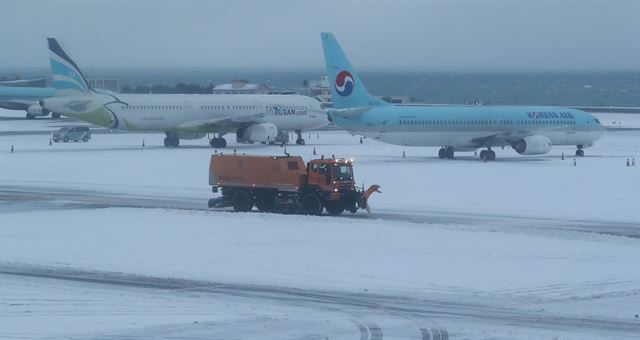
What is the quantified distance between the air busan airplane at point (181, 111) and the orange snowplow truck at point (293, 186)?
118 feet

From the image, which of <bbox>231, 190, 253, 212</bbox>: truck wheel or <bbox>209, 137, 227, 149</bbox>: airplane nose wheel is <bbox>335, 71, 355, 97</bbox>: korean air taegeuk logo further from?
<bbox>231, 190, 253, 212</bbox>: truck wheel

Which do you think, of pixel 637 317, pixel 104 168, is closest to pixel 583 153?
pixel 104 168

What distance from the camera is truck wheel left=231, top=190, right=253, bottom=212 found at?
117 feet

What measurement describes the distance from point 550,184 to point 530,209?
391 inches

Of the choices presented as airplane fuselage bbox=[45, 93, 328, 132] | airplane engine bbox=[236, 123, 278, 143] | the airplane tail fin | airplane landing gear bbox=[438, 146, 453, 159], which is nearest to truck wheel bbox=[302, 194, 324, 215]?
the airplane tail fin

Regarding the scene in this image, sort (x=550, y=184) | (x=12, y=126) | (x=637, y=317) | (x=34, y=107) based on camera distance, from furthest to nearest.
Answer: (x=34, y=107) → (x=12, y=126) → (x=550, y=184) → (x=637, y=317)

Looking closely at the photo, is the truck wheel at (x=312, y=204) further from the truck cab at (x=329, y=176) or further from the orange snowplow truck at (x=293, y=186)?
the truck cab at (x=329, y=176)

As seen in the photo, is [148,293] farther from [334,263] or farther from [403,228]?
[403,228]

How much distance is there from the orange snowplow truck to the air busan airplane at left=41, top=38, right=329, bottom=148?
3603 centimetres

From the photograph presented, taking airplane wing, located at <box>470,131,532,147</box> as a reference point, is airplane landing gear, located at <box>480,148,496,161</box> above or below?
below

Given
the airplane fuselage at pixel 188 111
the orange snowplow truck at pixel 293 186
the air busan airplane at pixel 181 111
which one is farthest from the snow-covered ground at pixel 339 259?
the air busan airplane at pixel 181 111

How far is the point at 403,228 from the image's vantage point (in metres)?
31.9

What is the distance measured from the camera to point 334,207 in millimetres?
35031

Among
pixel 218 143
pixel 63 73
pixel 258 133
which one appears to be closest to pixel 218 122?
pixel 218 143
